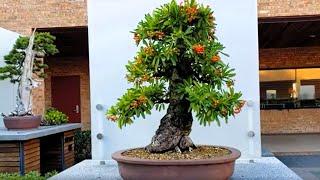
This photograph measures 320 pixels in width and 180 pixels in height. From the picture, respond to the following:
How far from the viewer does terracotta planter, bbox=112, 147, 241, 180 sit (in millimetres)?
2609

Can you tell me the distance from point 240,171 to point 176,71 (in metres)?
1.36

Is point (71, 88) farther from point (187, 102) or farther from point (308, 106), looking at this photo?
point (187, 102)

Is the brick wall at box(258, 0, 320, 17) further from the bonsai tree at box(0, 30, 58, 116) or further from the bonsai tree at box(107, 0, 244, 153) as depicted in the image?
the bonsai tree at box(107, 0, 244, 153)

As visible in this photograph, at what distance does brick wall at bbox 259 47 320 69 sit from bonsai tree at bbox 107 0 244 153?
1140 cm

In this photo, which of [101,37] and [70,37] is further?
[70,37]

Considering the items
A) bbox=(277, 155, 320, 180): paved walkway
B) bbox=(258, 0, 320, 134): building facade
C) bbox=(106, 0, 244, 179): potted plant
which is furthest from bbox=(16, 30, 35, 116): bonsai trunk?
bbox=(258, 0, 320, 134): building facade

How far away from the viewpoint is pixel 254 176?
11.5ft

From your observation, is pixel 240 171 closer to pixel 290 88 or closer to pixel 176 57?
pixel 176 57

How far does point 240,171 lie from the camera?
377 cm

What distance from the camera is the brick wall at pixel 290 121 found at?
13492mm

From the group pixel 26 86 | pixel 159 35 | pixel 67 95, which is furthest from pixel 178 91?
pixel 67 95

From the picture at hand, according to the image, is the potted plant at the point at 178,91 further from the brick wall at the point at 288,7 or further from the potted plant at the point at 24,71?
the brick wall at the point at 288,7

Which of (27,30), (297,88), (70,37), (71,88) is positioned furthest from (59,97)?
(297,88)

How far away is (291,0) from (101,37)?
5.07 metres
